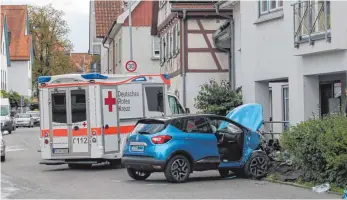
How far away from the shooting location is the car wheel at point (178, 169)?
15.4 metres

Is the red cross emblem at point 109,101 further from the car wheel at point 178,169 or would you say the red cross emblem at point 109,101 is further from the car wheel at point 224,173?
the car wheel at point 178,169

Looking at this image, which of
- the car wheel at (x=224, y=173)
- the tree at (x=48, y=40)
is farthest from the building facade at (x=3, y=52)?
the car wheel at (x=224, y=173)

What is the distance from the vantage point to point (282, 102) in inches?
1000

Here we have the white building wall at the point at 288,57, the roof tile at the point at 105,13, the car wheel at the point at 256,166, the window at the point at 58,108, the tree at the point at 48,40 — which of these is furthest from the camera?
the tree at the point at 48,40

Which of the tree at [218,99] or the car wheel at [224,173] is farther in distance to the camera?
the tree at [218,99]

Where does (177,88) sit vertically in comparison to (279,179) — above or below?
above

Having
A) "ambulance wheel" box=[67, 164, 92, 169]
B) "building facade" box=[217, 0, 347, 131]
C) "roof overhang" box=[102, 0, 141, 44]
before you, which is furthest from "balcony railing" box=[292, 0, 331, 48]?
"roof overhang" box=[102, 0, 141, 44]

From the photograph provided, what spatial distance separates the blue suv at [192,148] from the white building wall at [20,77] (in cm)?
7736

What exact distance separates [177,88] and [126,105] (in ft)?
44.4

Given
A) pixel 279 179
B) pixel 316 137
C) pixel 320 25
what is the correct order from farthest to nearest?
pixel 320 25, pixel 279 179, pixel 316 137

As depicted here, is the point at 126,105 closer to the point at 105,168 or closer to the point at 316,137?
the point at 105,168

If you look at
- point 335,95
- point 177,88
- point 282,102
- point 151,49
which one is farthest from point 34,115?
point 335,95

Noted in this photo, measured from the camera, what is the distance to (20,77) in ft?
303

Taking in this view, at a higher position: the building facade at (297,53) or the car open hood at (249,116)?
the building facade at (297,53)
